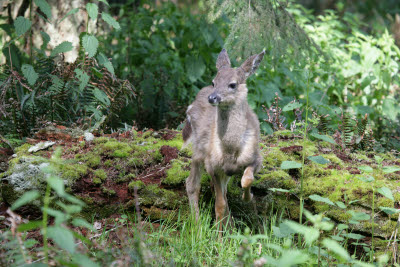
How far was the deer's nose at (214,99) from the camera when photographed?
415 centimetres

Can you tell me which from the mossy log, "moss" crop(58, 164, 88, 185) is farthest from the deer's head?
"moss" crop(58, 164, 88, 185)

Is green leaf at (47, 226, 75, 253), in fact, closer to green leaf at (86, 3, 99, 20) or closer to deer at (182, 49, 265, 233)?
deer at (182, 49, 265, 233)

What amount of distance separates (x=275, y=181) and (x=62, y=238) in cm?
281

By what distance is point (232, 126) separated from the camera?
4395mm

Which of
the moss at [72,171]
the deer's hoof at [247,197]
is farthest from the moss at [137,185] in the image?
the deer's hoof at [247,197]

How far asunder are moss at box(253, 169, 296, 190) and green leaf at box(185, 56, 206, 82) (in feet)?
9.50

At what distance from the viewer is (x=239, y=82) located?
450cm

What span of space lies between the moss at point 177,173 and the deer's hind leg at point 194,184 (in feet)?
0.45

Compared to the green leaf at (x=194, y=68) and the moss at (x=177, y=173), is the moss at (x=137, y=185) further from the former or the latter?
the green leaf at (x=194, y=68)

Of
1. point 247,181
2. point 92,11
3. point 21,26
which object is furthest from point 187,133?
point 21,26

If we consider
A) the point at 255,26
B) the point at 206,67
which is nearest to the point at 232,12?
the point at 255,26

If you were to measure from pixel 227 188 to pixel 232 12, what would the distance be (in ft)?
7.67

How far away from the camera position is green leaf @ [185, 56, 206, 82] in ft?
23.9

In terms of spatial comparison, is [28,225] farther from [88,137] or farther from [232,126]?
[88,137]
